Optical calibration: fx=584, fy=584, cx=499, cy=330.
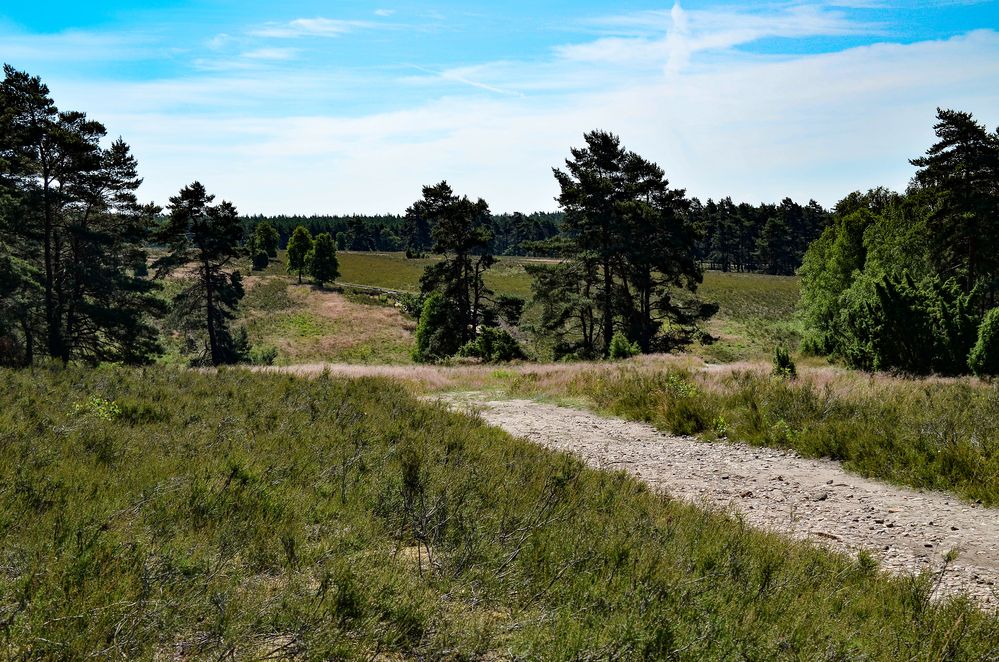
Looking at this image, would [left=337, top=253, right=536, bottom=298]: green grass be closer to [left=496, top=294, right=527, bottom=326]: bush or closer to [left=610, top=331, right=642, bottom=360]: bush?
[left=496, top=294, right=527, bottom=326]: bush

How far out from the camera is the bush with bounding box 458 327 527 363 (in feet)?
104

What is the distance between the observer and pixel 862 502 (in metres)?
7.79

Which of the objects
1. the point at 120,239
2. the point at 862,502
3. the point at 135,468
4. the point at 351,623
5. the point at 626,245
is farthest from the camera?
the point at 626,245

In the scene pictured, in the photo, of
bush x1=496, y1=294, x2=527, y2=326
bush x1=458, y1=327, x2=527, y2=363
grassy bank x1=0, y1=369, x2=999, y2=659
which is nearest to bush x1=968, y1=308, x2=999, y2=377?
grassy bank x1=0, y1=369, x2=999, y2=659

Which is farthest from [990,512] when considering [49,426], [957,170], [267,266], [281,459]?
[267,266]

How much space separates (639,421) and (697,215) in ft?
362

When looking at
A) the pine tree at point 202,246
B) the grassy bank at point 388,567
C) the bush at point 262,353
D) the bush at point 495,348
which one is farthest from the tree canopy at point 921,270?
the bush at point 262,353

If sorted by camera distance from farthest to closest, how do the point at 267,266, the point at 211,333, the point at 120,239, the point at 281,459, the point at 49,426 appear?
the point at 267,266 → the point at 211,333 → the point at 120,239 → the point at 49,426 → the point at 281,459

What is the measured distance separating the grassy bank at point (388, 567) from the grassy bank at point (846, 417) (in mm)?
4143

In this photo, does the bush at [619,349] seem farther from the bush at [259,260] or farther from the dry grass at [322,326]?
the bush at [259,260]

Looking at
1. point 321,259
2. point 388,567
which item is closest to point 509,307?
point 388,567

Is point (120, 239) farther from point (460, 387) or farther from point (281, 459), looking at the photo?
point (281, 459)

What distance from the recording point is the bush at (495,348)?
104ft

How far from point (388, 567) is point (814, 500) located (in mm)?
6564
